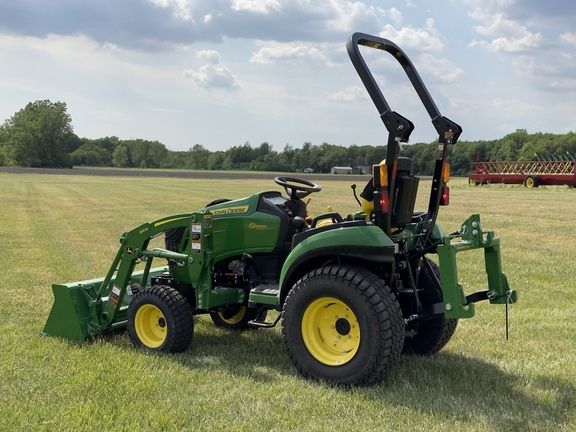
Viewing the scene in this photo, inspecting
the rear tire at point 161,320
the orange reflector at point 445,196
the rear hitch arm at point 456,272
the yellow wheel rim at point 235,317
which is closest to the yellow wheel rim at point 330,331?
the rear hitch arm at point 456,272

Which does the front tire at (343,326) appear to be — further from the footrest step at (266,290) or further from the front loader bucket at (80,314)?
the front loader bucket at (80,314)

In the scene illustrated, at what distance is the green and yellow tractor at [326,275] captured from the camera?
14.5 feet

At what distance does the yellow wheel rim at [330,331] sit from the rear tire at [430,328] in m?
0.89

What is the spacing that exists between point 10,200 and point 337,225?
2504 cm

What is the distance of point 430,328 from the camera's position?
5.36 metres

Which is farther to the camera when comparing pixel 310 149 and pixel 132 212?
pixel 310 149

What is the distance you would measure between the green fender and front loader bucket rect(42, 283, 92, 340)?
214cm

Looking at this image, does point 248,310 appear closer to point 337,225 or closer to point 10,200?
point 337,225

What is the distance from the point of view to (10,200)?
26.8m

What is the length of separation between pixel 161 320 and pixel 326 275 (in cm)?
181

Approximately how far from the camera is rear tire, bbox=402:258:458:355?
519cm

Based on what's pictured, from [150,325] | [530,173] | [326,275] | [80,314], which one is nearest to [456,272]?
[326,275]

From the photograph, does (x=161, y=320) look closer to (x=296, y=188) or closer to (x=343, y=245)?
(x=296, y=188)

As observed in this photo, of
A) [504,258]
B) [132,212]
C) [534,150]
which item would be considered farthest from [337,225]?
[534,150]
